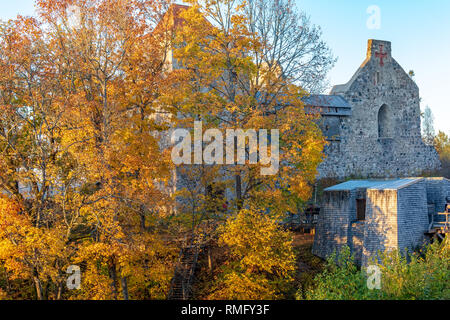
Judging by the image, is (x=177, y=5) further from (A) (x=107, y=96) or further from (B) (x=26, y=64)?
(B) (x=26, y=64)

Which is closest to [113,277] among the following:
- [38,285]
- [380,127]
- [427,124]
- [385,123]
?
[38,285]

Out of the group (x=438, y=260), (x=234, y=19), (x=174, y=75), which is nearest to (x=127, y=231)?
(x=174, y=75)

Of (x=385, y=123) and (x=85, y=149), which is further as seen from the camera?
(x=385, y=123)

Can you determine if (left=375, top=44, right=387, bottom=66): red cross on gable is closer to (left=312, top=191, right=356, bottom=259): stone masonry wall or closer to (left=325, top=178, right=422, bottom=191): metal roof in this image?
(left=325, top=178, right=422, bottom=191): metal roof

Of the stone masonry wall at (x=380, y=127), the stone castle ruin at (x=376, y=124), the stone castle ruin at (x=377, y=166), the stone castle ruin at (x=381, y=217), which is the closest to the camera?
the stone castle ruin at (x=381, y=217)

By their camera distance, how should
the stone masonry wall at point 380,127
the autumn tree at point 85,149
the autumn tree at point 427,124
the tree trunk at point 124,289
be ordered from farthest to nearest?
the autumn tree at point 427,124 < the stone masonry wall at point 380,127 < the tree trunk at point 124,289 < the autumn tree at point 85,149

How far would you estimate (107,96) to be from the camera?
18.8 metres

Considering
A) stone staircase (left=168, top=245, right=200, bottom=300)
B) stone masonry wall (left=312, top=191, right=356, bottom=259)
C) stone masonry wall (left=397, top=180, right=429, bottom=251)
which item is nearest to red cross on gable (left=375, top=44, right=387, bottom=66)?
stone masonry wall (left=312, top=191, right=356, bottom=259)

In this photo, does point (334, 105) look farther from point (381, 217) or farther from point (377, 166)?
point (381, 217)

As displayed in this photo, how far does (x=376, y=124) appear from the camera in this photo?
1355 inches

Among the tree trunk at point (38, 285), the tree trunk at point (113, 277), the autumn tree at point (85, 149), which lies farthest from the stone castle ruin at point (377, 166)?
the tree trunk at point (38, 285)

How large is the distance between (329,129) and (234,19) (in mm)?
13519

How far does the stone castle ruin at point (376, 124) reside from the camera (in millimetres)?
32156

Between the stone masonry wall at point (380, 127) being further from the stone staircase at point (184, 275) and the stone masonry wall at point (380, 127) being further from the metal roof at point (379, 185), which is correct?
the stone staircase at point (184, 275)
